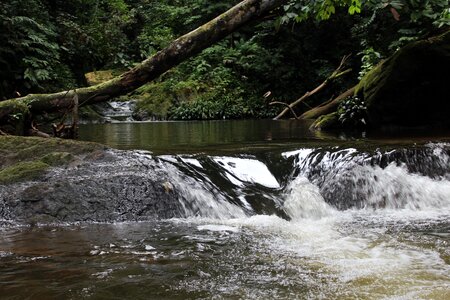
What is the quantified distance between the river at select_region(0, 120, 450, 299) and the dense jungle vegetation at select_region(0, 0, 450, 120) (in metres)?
8.46

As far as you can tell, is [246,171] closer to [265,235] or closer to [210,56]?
[265,235]

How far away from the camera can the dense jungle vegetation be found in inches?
605

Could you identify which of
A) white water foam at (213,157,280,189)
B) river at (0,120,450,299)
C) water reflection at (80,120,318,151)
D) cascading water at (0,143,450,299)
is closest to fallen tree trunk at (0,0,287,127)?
water reflection at (80,120,318,151)

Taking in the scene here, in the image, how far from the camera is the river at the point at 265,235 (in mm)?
2660

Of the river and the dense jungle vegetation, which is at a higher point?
the dense jungle vegetation

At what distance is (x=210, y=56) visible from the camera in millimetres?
22297

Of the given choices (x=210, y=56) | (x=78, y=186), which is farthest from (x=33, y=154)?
(x=210, y=56)

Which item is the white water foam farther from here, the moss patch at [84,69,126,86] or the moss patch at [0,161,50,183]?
the moss patch at [84,69,126,86]

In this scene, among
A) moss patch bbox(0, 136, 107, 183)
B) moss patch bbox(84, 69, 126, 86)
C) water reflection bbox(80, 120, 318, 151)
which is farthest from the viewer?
moss patch bbox(84, 69, 126, 86)

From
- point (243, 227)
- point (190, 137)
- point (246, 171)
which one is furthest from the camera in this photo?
point (190, 137)

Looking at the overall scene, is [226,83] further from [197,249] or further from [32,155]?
[197,249]

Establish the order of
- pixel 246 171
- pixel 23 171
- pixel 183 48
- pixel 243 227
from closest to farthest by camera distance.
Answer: pixel 243 227 < pixel 23 171 < pixel 246 171 < pixel 183 48

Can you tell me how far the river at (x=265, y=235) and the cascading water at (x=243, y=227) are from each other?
0.05 feet

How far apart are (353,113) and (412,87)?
1.72 metres
